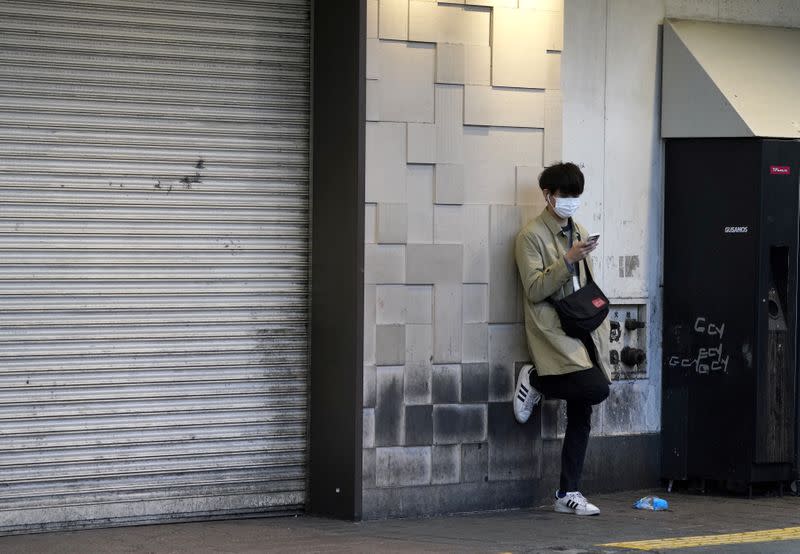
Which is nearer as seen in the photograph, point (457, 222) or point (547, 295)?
point (547, 295)

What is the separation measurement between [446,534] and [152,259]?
7.14 feet

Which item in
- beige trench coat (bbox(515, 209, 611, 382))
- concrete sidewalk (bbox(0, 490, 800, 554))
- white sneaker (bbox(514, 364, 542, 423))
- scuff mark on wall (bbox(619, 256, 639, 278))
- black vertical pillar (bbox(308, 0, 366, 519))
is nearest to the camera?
concrete sidewalk (bbox(0, 490, 800, 554))

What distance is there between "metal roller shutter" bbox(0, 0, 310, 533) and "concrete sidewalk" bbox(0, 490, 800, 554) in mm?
249

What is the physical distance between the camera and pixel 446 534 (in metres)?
7.05

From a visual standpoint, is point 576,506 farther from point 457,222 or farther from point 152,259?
point 152,259

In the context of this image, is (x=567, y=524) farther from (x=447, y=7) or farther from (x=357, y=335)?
(x=447, y=7)

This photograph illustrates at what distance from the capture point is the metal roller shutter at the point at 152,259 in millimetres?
6789

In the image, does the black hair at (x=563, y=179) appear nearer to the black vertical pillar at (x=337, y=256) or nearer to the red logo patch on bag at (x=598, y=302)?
the red logo patch on bag at (x=598, y=302)

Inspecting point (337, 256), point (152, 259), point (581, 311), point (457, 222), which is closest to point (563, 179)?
point (457, 222)

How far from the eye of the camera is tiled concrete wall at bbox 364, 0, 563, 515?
24.4 feet

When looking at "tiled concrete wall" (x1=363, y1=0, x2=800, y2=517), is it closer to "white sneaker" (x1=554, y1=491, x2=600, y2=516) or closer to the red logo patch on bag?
"white sneaker" (x1=554, y1=491, x2=600, y2=516)

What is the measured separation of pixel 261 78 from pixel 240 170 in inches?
21.5

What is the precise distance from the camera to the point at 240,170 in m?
7.38

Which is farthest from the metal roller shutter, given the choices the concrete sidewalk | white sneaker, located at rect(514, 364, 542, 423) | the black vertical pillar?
white sneaker, located at rect(514, 364, 542, 423)
